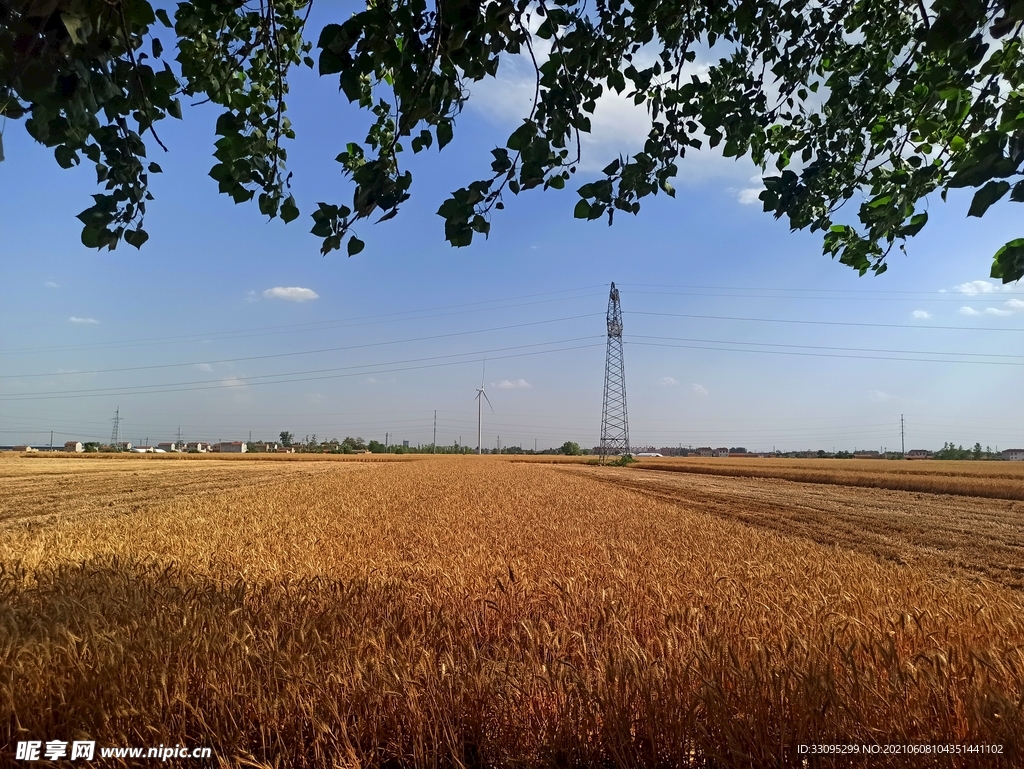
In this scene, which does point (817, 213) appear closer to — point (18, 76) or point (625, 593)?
point (625, 593)

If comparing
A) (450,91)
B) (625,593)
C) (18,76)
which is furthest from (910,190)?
(18,76)

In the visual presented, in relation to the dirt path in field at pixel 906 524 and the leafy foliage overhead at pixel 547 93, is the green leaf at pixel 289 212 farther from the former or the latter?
the dirt path in field at pixel 906 524

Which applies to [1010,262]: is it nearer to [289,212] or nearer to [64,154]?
[289,212]

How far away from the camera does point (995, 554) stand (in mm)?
9750

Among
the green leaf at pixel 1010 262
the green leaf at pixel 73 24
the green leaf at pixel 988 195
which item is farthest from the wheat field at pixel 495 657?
the green leaf at pixel 73 24

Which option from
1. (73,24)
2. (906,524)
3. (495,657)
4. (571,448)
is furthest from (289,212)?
(571,448)

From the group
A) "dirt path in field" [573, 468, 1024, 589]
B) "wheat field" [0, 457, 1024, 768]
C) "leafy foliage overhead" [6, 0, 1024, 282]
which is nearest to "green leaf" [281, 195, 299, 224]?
"leafy foliage overhead" [6, 0, 1024, 282]

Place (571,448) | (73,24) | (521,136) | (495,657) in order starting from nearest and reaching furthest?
(73,24) < (521,136) < (495,657) < (571,448)

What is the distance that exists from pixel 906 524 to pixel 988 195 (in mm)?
14844

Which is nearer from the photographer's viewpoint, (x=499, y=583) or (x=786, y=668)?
(x=786, y=668)

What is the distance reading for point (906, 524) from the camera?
45.0 ft

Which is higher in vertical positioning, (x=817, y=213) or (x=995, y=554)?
(x=817, y=213)

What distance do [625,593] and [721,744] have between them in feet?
7.42

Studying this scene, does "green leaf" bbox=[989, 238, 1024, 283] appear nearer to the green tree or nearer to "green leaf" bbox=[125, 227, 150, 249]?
"green leaf" bbox=[125, 227, 150, 249]
